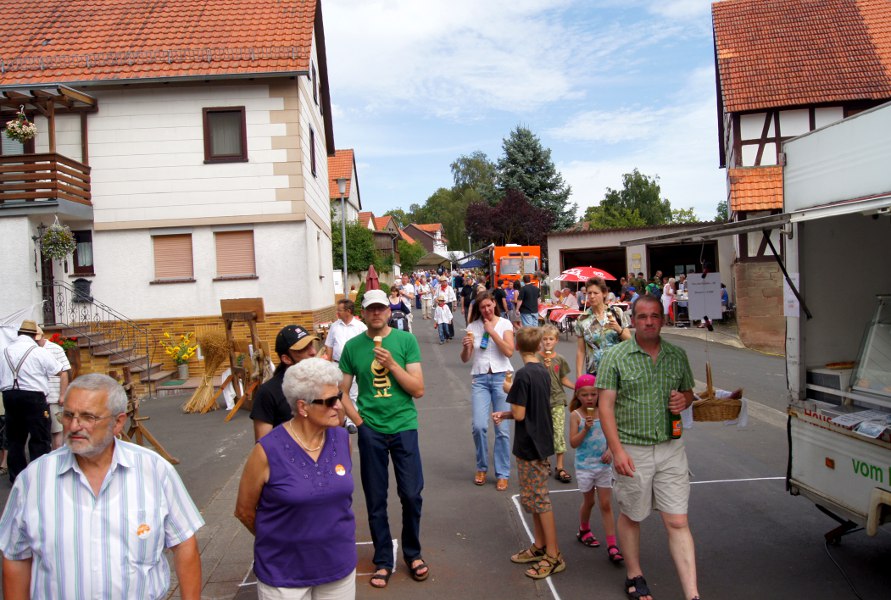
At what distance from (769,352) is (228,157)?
1458 cm

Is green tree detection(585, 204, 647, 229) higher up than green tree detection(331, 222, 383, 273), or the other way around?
green tree detection(585, 204, 647, 229)

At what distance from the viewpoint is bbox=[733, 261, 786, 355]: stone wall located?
1986 centimetres

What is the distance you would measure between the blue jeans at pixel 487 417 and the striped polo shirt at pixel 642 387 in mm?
2573

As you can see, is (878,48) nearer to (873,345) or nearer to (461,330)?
(461,330)

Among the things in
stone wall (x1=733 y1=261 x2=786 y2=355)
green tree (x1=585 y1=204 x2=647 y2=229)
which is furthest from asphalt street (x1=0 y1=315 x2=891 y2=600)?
green tree (x1=585 y1=204 x2=647 y2=229)

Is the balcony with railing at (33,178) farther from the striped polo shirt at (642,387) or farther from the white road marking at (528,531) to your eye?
the striped polo shirt at (642,387)

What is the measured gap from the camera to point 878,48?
2211 cm

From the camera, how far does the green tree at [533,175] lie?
5931cm

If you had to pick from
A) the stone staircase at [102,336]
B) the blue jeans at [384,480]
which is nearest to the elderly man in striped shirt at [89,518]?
the blue jeans at [384,480]

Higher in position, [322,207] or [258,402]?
[322,207]

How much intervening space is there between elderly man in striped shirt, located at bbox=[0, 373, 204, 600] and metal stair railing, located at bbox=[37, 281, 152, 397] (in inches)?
526

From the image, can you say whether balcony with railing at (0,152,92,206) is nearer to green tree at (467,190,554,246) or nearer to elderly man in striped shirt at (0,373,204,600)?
elderly man in striped shirt at (0,373,204,600)

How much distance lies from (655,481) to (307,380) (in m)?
2.31

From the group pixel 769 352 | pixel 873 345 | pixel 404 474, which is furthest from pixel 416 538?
pixel 769 352
